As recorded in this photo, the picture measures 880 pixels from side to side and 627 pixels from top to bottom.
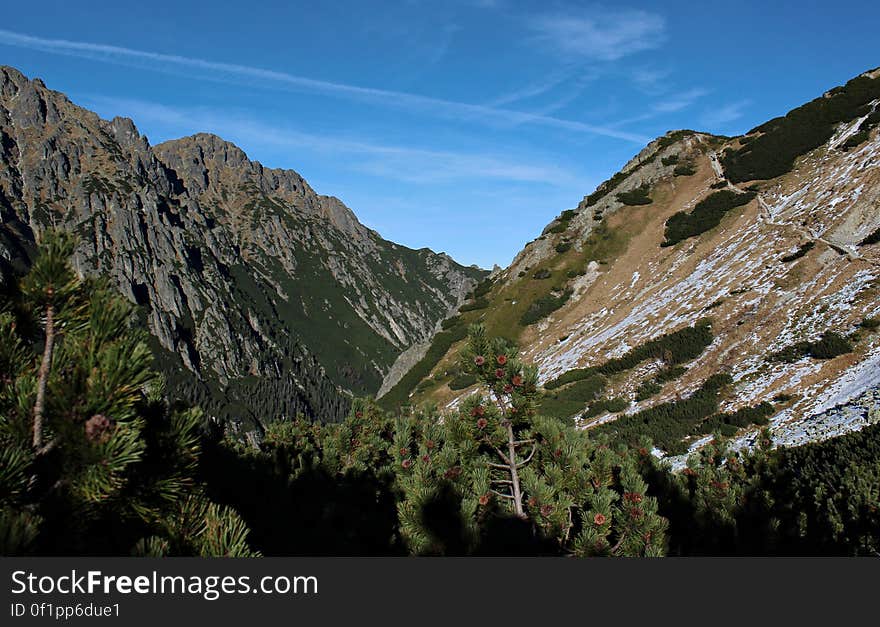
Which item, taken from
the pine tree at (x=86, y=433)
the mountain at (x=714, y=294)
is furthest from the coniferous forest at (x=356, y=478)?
the mountain at (x=714, y=294)

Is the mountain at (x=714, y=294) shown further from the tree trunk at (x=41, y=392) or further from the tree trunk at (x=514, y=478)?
the tree trunk at (x=41, y=392)

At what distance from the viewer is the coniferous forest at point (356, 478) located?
3160 millimetres

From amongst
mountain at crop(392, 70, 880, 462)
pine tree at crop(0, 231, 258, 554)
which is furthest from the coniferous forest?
mountain at crop(392, 70, 880, 462)

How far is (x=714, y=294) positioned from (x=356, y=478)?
1503 inches

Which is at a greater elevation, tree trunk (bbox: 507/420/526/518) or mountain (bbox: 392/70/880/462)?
mountain (bbox: 392/70/880/462)

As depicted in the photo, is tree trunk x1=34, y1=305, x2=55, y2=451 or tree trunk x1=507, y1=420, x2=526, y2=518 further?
tree trunk x1=507, y1=420, x2=526, y2=518

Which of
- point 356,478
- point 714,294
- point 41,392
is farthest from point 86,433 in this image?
point 714,294

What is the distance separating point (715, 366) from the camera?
109 feet

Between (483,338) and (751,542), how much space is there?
20.6ft

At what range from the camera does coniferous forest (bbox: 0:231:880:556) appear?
316cm

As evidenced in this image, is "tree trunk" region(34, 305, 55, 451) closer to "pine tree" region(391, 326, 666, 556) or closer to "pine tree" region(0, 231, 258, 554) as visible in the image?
"pine tree" region(0, 231, 258, 554)

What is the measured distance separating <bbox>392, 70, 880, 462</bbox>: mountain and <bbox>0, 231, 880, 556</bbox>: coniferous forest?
1260cm

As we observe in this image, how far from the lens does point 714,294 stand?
42.2 meters

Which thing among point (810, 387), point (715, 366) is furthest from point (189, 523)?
point (715, 366)
